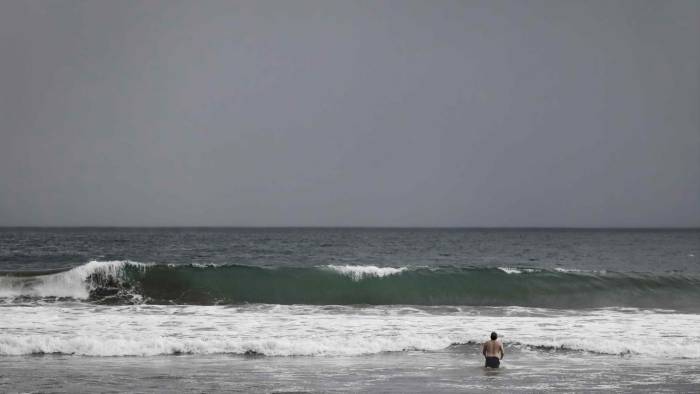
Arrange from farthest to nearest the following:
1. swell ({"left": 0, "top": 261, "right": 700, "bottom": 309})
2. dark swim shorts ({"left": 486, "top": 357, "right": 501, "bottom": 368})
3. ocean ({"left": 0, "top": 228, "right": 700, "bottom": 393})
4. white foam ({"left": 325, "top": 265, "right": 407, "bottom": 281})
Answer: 1. white foam ({"left": 325, "top": 265, "right": 407, "bottom": 281})
2. swell ({"left": 0, "top": 261, "right": 700, "bottom": 309})
3. dark swim shorts ({"left": 486, "top": 357, "right": 501, "bottom": 368})
4. ocean ({"left": 0, "top": 228, "right": 700, "bottom": 393})

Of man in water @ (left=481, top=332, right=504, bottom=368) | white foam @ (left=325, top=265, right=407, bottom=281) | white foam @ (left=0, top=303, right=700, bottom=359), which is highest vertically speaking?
white foam @ (left=325, top=265, right=407, bottom=281)

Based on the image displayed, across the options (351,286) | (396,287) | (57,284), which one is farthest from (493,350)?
(57,284)

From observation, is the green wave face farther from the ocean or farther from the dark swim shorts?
the dark swim shorts

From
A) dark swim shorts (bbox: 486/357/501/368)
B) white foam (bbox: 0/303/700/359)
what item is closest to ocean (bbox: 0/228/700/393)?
white foam (bbox: 0/303/700/359)

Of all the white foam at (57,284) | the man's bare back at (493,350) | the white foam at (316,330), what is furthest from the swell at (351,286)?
the man's bare back at (493,350)

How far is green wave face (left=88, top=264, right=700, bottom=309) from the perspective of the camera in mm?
25500

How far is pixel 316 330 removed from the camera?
17281 mm

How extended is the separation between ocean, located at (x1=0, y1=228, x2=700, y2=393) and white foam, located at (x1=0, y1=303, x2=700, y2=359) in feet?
0.14

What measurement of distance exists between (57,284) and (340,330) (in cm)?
1333

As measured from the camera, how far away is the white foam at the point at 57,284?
24.9 meters

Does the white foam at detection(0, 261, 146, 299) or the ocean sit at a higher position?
the white foam at detection(0, 261, 146, 299)

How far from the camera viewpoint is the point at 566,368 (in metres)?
12.9

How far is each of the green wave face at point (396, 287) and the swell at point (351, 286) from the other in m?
0.04

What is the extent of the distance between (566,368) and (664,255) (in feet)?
163
